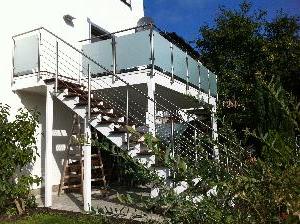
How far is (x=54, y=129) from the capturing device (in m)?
11.3

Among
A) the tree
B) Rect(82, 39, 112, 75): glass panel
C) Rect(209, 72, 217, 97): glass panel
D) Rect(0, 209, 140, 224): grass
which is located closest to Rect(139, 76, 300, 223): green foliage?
Rect(0, 209, 140, 224): grass

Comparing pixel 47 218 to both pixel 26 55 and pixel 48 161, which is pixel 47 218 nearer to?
pixel 48 161

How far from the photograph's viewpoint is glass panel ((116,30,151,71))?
9.87 metres

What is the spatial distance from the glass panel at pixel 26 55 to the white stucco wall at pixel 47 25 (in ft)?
0.63

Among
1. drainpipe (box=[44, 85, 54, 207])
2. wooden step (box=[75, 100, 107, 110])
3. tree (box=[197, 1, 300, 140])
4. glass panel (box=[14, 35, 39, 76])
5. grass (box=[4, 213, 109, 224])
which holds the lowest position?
grass (box=[4, 213, 109, 224])

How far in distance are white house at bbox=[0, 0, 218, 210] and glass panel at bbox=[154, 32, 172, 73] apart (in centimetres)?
3

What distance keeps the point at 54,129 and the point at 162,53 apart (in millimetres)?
4027

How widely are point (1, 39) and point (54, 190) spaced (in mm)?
4590

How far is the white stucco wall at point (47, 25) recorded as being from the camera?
9.97 metres

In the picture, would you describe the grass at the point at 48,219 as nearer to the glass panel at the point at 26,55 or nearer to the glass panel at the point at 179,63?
the glass panel at the point at 26,55

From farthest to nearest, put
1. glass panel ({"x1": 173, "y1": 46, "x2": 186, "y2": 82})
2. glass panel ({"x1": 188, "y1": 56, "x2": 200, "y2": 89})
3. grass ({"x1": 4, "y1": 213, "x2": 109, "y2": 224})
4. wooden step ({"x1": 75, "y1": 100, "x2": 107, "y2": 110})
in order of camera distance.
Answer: glass panel ({"x1": 188, "y1": 56, "x2": 200, "y2": 89})
glass panel ({"x1": 173, "y1": 46, "x2": 186, "y2": 82})
wooden step ({"x1": 75, "y1": 100, "x2": 107, "y2": 110})
grass ({"x1": 4, "y1": 213, "x2": 109, "y2": 224})

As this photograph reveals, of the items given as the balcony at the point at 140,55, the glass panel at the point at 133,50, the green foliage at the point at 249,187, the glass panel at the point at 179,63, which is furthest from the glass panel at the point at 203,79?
the green foliage at the point at 249,187

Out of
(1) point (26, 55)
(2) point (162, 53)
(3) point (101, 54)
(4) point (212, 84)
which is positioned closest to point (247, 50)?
(4) point (212, 84)

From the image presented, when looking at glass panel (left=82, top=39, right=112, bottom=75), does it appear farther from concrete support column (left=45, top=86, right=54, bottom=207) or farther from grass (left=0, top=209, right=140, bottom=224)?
grass (left=0, top=209, right=140, bottom=224)
